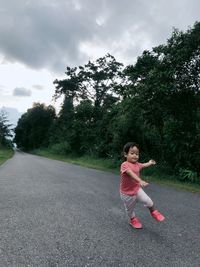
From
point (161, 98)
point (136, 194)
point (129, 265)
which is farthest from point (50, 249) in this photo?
point (161, 98)

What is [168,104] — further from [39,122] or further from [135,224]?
[39,122]

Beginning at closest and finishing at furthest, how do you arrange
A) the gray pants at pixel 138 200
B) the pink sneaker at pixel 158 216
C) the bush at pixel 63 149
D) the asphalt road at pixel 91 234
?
the asphalt road at pixel 91 234, the pink sneaker at pixel 158 216, the gray pants at pixel 138 200, the bush at pixel 63 149

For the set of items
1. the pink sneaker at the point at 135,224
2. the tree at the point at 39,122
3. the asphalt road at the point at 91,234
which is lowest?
the asphalt road at the point at 91,234

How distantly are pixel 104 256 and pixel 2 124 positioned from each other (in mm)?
111045

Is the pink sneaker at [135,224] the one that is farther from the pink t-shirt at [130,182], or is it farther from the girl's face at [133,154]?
the girl's face at [133,154]

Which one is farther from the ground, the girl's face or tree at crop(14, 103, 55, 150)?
tree at crop(14, 103, 55, 150)

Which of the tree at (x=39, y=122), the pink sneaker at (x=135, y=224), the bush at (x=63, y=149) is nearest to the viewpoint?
the pink sneaker at (x=135, y=224)

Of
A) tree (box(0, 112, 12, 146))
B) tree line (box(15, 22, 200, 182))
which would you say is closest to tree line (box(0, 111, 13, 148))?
tree (box(0, 112, 12, 146))

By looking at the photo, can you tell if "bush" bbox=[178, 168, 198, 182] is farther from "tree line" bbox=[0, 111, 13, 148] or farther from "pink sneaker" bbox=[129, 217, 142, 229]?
"tree line" bbox=[0, 111, 13, 148]

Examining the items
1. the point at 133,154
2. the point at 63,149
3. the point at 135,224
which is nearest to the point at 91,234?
the point at 135,224

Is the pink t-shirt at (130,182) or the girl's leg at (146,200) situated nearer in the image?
the girl's leg at (146,200)

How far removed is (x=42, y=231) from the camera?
546 cm

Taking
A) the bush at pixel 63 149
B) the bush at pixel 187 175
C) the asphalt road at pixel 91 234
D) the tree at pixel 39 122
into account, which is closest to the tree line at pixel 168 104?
the bush at pixel 187 175

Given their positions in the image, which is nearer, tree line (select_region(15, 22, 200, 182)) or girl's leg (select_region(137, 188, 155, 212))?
girl's leg (select_region(137, 188, 155, 212))
